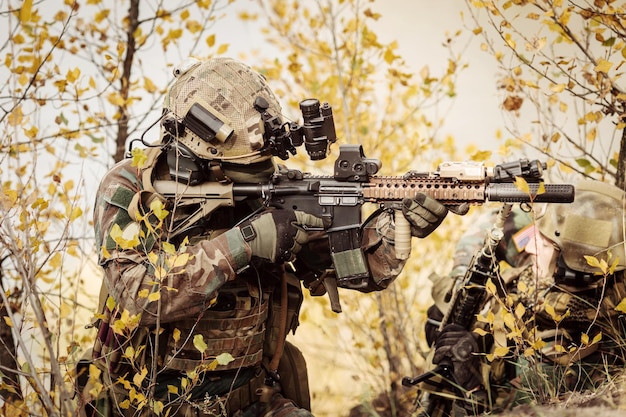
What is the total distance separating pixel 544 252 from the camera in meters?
4.04

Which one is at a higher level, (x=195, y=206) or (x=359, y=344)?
(x=195, y=206)

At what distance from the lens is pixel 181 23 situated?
5.27 m

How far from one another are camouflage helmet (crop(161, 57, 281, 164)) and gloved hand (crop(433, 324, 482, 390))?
5.70 feet

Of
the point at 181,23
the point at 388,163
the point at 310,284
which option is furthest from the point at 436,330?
the point at 181,23

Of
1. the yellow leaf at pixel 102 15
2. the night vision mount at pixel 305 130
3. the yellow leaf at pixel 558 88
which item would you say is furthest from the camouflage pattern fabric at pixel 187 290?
the yellow leaf at pixel 102 15

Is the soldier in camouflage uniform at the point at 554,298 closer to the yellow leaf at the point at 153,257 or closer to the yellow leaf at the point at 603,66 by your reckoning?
the yellow leaf at the point at 603,66

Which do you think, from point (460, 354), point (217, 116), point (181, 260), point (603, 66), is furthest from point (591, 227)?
point (181, 260)

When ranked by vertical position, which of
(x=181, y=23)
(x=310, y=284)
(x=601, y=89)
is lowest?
(x=310, y=284)

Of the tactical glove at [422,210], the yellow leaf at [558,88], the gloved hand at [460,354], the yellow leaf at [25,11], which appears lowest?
the gloved hand at [460,354]

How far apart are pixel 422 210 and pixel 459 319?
141cm

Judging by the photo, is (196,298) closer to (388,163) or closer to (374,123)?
(388,163)

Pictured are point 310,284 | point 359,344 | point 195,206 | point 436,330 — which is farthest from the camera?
point 359,344

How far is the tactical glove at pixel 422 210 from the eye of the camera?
3008 millimetres

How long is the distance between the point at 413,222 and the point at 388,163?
369 cm
